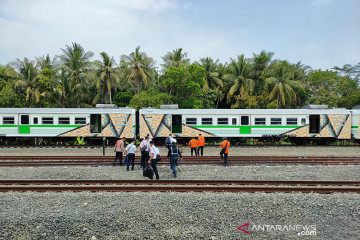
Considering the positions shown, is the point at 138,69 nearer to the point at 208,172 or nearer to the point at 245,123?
the point at 245,123

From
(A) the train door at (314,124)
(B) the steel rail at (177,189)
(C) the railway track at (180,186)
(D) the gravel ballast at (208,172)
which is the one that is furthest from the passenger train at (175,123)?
(B) the steel rail at (177,189)

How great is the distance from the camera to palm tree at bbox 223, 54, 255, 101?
36.9 metres

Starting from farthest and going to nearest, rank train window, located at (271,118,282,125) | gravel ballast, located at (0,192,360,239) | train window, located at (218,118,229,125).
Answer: train window, located at (271,118,282,125) → train window, located at (218,118,229,125) → gravel ballast, located at (0,192,360,239)

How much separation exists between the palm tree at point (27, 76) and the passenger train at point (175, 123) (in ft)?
43.1

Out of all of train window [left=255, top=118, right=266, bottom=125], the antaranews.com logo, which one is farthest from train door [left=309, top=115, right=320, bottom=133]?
the antaranews.com logo

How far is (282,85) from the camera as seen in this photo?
3569 centimetres

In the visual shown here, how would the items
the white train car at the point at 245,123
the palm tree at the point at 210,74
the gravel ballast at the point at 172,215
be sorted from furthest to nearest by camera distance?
the palm tree at the point at 210,74
the white train car at the point at 245,123
the gravel ballast at the point at 172,215

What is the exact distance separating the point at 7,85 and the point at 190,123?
75.3 feet

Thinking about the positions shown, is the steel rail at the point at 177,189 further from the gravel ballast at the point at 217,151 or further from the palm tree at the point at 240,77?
the palm tree at the point at 240,77

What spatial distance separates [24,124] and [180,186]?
57.6ft

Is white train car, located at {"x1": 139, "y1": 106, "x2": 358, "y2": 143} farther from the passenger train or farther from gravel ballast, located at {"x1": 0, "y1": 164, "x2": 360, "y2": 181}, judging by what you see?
gravel ballast, located at {"x1": 0, "y1": 164, "x2": 360, "y2": 181}

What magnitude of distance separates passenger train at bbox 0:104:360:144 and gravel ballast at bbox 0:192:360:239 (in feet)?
42.4

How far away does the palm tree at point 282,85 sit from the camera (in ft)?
116

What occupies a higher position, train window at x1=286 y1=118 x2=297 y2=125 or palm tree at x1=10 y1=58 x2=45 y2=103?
palm tree at x1=10 y1=58 x2=45 y2=103
